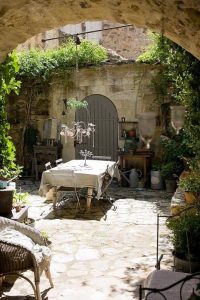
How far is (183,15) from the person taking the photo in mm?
2697

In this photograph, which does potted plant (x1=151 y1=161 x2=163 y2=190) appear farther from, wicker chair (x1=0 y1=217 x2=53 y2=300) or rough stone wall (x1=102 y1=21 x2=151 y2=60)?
rough stone wall (x1=102 y1=21 x2=151 y2=60)

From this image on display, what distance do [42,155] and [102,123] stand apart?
2190mm

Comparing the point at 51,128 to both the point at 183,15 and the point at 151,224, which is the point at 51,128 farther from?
the point at 183,15

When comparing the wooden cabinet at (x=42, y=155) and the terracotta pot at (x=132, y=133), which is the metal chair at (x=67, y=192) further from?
the terracotta pot at (x=132, y=133)

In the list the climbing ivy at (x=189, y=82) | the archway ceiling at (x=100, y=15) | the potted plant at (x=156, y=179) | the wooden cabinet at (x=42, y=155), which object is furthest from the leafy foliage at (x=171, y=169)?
the archway ceiling at (x=100, y=15)

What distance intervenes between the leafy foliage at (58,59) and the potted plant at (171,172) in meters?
4.07

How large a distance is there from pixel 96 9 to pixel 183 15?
0.83 m

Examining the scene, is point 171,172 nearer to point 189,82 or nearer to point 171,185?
point 171,185

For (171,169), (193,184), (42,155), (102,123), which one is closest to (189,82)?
(193,184)

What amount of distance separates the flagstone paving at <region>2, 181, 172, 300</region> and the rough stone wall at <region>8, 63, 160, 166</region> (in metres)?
3.48

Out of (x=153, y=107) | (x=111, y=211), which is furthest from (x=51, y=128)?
(x=111, y=211)

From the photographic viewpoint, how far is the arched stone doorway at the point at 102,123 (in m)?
11.7

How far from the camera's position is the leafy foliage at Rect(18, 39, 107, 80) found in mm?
11547

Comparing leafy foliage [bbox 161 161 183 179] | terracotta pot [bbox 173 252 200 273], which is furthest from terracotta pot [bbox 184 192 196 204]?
leafy foliage [bbox 161 161 183 179]
